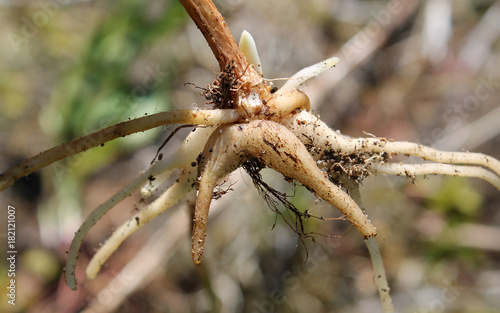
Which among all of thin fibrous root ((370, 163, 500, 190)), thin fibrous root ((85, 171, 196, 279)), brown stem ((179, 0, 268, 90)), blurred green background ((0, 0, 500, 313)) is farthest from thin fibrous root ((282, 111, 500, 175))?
blurred green background ((0, 0, 500, 313))

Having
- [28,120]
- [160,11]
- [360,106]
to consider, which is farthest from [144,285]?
[360,106]

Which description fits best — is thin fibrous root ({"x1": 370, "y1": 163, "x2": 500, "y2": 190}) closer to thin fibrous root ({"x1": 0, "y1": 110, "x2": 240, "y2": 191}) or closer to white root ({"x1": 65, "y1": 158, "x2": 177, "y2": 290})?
thin fibrous root ({"x1": 0, "y1": 110, "x2": 240, "y2": 191})

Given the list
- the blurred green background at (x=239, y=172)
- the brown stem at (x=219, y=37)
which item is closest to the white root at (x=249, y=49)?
the brown stem at (x=219, y=37)

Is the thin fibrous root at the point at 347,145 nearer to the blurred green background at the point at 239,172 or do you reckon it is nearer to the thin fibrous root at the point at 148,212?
the thin fibrous root at the point at 148,212

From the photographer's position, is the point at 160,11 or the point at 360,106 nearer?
the point at 160,11

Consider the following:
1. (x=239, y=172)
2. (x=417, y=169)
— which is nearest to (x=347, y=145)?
(x=417, y=169)

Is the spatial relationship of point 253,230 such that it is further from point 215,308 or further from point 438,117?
point 438,117

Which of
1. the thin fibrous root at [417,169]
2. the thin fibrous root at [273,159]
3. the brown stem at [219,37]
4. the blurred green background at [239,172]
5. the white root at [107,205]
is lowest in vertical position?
the white root at [107,205]
